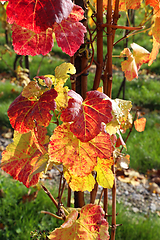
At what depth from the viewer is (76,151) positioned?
0.55 meters

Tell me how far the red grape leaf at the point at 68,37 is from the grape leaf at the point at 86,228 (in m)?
0.41

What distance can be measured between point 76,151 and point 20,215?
1339 mm

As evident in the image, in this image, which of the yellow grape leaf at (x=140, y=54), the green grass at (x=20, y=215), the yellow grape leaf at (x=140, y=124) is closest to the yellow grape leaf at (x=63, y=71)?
the yellow grape leaf at (x=140, y=54)

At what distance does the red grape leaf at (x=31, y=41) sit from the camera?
50 centimetres

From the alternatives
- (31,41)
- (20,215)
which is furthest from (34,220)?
(31,41)

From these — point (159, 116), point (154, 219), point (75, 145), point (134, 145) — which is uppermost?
point (75, 145)

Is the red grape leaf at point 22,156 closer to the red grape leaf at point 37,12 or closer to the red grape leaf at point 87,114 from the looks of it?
the red grape leaf at point 87,114

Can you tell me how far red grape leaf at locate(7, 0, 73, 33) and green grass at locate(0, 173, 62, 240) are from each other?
1.40m

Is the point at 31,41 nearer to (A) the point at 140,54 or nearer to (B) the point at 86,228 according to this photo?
(A) the point at 140,54

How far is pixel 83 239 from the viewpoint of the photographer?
609 mm

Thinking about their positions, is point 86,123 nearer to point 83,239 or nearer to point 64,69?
point 64,69

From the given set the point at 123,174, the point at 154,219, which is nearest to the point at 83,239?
the point at 154,219

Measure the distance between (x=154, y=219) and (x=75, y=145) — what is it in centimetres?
154

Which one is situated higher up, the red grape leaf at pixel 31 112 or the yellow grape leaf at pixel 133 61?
the yellow grape leaf at pixel 133 61
